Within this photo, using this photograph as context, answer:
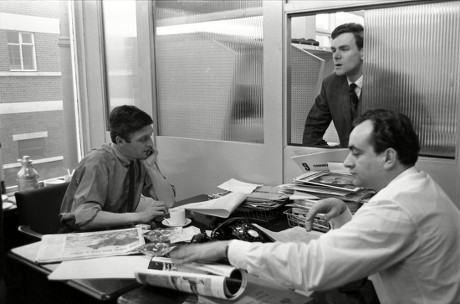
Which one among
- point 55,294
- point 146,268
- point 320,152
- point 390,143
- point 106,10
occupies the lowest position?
point 55,294

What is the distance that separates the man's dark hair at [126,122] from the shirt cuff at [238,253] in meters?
1.07

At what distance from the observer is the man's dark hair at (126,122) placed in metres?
2.14

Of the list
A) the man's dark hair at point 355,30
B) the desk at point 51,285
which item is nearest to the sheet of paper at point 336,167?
the man's dark hair at point 355,30

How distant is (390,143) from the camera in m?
1.32

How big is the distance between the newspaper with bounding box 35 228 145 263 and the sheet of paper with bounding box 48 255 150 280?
42 millimetres

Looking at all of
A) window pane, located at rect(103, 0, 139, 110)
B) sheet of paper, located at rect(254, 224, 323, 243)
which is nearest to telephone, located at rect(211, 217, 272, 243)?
sheet of paper, located at rect(254, 224, 323, 243)

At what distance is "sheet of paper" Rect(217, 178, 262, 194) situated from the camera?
2.27 m

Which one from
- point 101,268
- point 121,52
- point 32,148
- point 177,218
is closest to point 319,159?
point 177,218

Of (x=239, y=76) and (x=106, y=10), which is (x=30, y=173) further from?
(x=239, y=76)

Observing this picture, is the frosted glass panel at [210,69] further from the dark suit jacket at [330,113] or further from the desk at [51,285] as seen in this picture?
the desk at [51,285]

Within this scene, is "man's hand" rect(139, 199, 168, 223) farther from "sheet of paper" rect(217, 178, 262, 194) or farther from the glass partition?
the glass partition

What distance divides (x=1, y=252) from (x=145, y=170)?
37.4 inches

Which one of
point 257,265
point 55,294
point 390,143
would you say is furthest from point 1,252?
point 390,143

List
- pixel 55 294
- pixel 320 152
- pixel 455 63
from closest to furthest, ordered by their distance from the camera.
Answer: pixel 55 294, pixel 455 63, pixel 320 152
